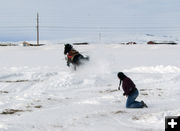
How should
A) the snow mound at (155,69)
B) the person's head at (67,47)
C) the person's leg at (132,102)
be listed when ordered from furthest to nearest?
the snow mound at (155,69), the person's head at (67,47), the person's leg at (132,102)

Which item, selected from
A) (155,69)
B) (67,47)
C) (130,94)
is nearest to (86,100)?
(130,94)

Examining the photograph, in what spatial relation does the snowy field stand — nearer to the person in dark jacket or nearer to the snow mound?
the snow mound

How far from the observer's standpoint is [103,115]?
8859 millimetres

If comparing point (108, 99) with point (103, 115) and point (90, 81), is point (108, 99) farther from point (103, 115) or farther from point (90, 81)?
point (90, 81)

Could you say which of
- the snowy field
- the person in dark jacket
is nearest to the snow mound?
the snowy field

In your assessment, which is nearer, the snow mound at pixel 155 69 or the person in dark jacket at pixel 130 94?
the person in dark jacket at pixel 130 94

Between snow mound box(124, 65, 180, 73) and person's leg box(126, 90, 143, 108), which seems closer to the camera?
person's leg box(126, 90, 143, 108)

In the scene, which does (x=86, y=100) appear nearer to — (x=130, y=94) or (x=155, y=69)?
(x=130, y=94)

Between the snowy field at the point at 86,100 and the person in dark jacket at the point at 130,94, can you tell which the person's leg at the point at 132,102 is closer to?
the person in dark jacket at the point at 130,94

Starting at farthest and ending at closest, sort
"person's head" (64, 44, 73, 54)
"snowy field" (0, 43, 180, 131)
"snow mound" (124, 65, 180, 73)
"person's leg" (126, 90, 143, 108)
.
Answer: "snow mound" (124, 65, 180, 73) → "person's head" (64, 44, 73, 54) → "person's leg" (126, 90, 143, 108) → "snowy field" (0, 43, 180, 131)

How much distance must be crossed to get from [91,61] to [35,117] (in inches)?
511

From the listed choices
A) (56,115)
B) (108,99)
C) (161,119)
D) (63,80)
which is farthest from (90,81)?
(161,119)

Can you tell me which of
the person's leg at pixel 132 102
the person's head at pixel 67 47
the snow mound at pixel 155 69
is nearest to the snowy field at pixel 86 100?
the snow mound at pixel 155 69

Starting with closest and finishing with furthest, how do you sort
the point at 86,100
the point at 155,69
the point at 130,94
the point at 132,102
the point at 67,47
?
1. the point at 132,102
2. the point at 130,94
3. the point at 86,100
4. the point at 67,47
5. the point at 155,69
